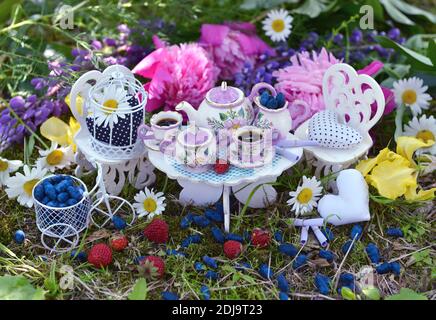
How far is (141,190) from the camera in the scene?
231cm

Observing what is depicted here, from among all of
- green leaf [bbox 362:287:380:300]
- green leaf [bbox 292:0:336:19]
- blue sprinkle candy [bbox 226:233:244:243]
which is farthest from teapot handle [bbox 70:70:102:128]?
green leaf [bbox 292:0:336:19]

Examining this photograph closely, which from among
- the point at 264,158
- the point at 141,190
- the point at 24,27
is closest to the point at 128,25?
the point at 24,27

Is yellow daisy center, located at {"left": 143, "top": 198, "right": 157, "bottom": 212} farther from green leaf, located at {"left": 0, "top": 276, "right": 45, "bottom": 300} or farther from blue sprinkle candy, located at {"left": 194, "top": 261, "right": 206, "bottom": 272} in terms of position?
green leaf, located at {"left": 0, "top": 276, "right": 45, "bottom": 300}

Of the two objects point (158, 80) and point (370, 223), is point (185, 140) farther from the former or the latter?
point (370, 223)

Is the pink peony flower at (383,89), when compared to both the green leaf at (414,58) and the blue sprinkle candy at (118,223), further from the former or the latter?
the blue sprinkle candy at (118,223)

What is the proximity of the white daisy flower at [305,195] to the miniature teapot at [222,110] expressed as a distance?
292 millimetres

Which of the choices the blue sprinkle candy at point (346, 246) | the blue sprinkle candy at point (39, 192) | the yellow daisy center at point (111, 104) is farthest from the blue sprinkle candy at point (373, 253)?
the blue sprinkle candy at point (39, 192)

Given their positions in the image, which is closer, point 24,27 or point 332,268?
point 332,268

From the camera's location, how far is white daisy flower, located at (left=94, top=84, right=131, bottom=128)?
2.14 meters

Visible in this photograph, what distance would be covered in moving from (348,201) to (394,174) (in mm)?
203

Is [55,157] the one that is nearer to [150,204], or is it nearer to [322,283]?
[150,204]

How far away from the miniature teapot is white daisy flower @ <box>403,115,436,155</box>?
2.35 ft
